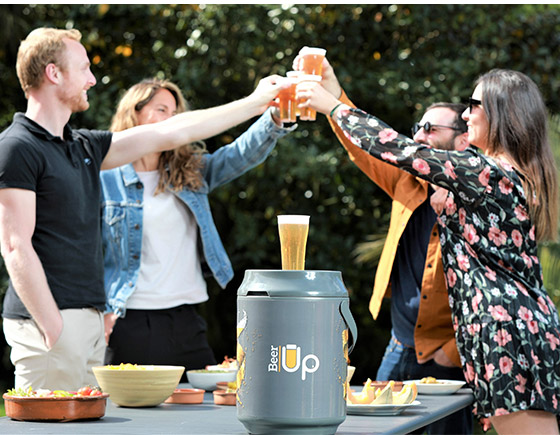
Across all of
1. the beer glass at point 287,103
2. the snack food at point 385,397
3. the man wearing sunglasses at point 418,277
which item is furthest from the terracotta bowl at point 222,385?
the beer glass at point 287,103

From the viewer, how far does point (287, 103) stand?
3.76 metres

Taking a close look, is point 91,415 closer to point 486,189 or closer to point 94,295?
point 94,295

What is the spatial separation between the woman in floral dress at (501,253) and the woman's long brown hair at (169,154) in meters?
1.15

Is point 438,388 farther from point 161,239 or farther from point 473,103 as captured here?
point 161,239

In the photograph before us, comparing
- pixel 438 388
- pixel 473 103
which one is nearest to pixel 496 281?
pixel 438 388

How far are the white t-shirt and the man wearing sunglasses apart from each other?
807 mm

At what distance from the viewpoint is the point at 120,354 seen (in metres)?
3.69

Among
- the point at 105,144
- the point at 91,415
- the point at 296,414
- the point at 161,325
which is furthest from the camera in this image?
the point at 161,325

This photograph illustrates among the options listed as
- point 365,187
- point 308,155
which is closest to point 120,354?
point 308,155

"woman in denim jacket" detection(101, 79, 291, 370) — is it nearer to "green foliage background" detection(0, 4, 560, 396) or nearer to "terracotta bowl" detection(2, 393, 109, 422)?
"terracotta bowl" detection(2, 393, 109, 422)

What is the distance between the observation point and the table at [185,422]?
191 cm

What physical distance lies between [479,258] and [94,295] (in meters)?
1.38

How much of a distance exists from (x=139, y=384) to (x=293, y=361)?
70 cm

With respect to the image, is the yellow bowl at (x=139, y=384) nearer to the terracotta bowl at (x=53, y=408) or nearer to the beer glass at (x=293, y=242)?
the terracotta bowl at (x=53, y=408)
